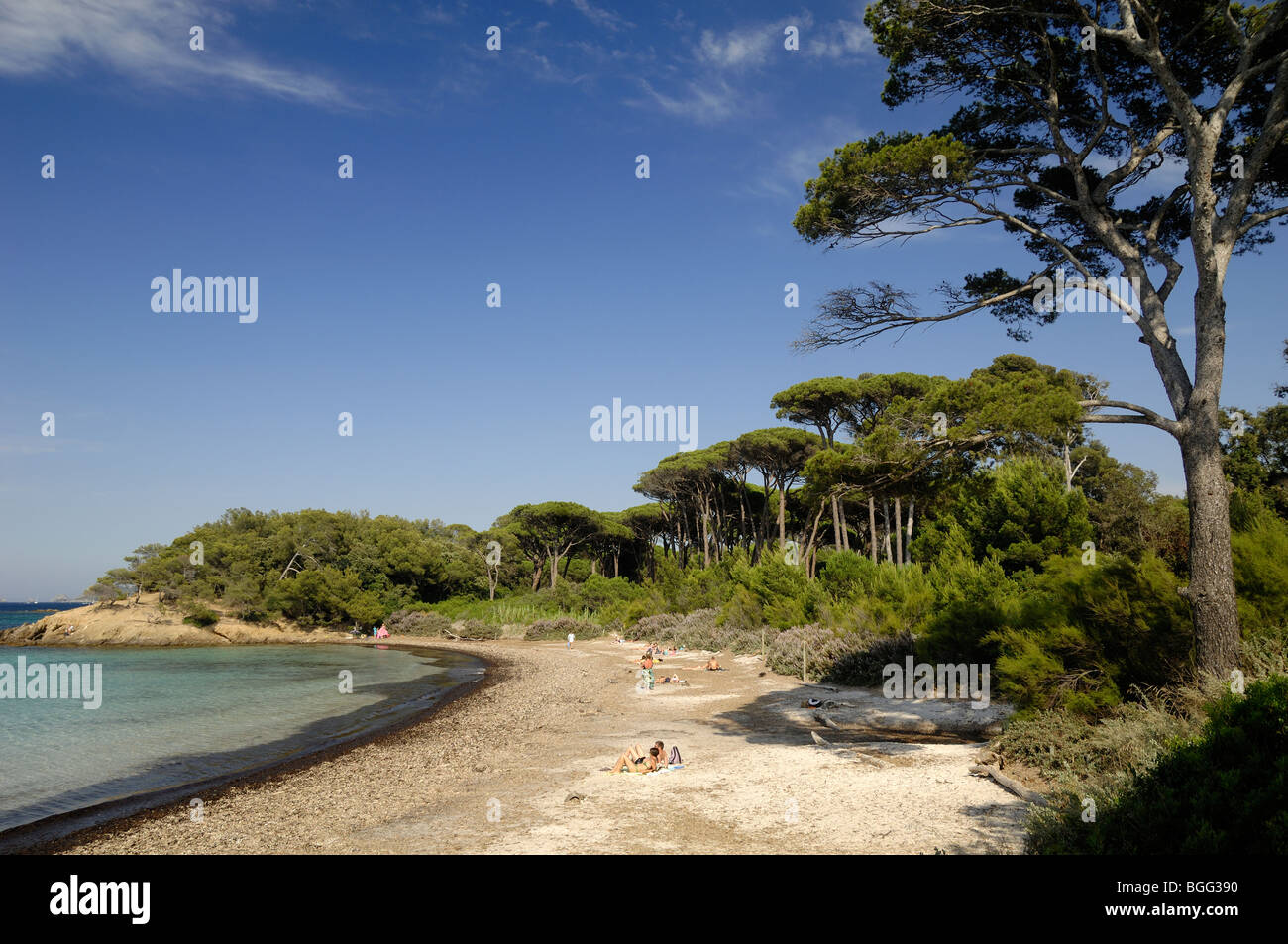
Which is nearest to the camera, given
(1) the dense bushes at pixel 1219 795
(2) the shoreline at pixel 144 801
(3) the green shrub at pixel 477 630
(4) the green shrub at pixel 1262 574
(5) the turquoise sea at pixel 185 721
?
(1) the dense bushes at pixel 1219 795

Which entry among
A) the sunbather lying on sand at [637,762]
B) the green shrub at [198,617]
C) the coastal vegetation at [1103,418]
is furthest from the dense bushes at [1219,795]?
the green shrub at [198,617]

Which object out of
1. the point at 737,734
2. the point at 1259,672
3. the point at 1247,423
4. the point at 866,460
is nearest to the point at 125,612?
the point at 737,734

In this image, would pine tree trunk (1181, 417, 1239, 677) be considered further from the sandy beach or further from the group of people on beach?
the group of people on beach

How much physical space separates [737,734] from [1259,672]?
6523mm

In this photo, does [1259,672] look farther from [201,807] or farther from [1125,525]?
[1125,525]

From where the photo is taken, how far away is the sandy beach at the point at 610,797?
19.1 ft

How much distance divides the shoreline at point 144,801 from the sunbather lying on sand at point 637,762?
5844 millimetres

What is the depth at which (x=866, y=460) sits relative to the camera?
27.8 ft

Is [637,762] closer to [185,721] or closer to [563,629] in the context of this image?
[185,721]

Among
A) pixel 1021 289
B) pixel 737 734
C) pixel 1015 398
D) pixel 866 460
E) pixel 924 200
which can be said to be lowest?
pixel 737 734

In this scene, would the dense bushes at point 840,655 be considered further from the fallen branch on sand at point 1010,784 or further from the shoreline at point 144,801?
the shoreline at point 144,801

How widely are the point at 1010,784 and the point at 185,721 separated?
1828cm

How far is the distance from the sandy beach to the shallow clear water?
2.46 meters
